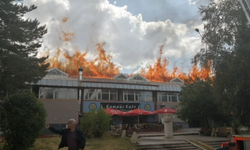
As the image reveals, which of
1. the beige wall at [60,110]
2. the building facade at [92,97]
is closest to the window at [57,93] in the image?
the building facade at [92,97]

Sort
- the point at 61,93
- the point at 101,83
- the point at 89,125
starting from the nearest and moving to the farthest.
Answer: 1. the point at 89,125
2. the point at 61,93
3. the point at 101,83

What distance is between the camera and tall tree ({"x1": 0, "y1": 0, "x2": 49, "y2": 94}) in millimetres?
16609

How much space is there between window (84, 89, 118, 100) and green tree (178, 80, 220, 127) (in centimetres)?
1279

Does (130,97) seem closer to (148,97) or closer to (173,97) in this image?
(148,97)

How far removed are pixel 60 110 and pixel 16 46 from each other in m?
10.7

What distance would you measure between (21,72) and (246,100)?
16.6 metres

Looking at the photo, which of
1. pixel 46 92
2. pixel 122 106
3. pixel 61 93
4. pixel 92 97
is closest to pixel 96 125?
pixel 92 97

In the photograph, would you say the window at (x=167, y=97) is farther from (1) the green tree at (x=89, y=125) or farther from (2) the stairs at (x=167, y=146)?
(2) the stairs at (x=167, y=146)

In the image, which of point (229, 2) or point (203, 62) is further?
point (203, 62)

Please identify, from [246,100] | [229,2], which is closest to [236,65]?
[246,100]

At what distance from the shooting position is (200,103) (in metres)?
19.3

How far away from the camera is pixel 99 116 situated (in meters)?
17.4

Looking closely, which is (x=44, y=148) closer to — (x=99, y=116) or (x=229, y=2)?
(x=99, y=116)

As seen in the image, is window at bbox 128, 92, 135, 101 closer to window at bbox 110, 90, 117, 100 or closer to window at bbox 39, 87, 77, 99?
window at bbox 110, 90, 117, 100
